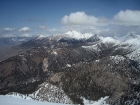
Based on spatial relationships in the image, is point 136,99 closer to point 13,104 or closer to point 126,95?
point 126,95

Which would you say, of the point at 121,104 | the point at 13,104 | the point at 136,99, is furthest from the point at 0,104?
the point at 121,104

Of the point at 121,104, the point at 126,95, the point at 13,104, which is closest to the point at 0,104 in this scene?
the point at 13,104

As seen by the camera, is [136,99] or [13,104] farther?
[136,99]

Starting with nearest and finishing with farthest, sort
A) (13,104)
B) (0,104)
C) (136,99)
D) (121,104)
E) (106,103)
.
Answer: (0,104) → (13,104) → (136,99) → (121,104) → (106,103)

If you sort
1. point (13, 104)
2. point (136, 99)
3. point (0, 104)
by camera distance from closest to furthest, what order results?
point (0, 104)
point (13, 104)
point (136, 99)

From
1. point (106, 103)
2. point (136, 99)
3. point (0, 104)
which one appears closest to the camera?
point (0, 104)

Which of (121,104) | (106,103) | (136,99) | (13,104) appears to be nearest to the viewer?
(13,104)

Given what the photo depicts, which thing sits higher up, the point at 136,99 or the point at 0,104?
the point at 0,104

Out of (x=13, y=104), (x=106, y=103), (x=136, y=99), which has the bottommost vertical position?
(x=106, y=103)

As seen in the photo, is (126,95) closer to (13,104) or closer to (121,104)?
(121,104)
